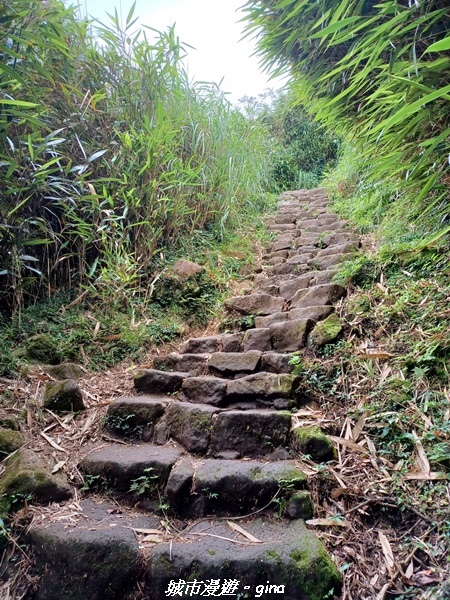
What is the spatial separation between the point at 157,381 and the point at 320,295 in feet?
3.80

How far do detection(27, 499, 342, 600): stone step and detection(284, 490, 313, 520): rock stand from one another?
0.09 feet

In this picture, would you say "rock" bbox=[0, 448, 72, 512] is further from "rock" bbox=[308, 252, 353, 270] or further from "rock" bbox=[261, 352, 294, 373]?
"rock" bbox=[308, 252, 353, 270]

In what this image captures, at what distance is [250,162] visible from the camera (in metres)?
4.81

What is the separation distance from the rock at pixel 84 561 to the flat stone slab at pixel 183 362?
1.03 metres

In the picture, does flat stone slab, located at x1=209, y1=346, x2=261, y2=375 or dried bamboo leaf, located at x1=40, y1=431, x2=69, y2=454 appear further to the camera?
flat stone slab, located at x1=209, y1=346, x2=261, y2=375

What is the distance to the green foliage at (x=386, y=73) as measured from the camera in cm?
164

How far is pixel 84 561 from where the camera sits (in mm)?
1303

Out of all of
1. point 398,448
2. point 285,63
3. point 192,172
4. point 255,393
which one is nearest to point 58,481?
point 255,393

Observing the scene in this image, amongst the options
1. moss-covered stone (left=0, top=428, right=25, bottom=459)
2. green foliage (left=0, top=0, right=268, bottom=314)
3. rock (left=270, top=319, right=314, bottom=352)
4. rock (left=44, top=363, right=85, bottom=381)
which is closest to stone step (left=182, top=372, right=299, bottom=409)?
rock (left=270, top=319, right=314, bottom=352)

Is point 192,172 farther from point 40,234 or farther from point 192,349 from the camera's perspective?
point 192,349

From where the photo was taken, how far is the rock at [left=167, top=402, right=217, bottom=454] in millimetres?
1807

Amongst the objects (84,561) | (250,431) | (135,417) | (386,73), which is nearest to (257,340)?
(250,431)

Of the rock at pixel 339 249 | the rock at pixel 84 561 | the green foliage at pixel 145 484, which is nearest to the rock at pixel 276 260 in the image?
the rock at pixel 339 249

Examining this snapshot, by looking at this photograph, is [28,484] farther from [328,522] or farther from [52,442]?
[328,522]
